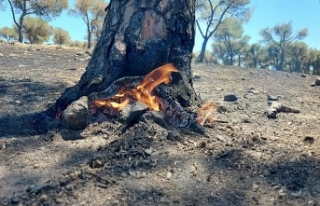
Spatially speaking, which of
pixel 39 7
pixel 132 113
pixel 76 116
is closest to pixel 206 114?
pixel 132 113

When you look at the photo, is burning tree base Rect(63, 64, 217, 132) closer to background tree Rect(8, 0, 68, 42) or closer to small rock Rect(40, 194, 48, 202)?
small rock Rect(40, 194, 48, 202)

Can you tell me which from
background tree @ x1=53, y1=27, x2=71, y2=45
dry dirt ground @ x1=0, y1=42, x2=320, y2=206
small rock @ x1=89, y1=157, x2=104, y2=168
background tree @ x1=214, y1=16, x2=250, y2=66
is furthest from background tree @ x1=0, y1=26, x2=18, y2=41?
small rock @ x1=89, y1=157, x2=104, y2=168

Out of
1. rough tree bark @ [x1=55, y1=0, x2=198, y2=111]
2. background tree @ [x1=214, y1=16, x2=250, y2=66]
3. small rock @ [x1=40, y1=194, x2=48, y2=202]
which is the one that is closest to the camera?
small rock @ [x1=40, y1=194, x2=48, y2=202]

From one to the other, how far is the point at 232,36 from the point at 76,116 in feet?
128

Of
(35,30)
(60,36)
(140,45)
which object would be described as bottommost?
(60,36)

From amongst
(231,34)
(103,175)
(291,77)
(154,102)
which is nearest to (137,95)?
(154,102)

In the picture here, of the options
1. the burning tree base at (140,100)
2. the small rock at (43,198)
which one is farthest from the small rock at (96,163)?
the burning tree base at (140,100)

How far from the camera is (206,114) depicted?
10.9 ft

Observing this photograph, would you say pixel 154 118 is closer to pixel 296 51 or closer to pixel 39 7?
pixel 39 7

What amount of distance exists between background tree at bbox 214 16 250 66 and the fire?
110 feet

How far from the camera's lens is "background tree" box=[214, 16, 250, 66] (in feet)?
124

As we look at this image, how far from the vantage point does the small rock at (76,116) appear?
283 cm

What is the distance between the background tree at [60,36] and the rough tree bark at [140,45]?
101 ft

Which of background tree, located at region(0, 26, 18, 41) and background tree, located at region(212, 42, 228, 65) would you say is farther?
background tree, located at region(212, 42, 228, 65)
